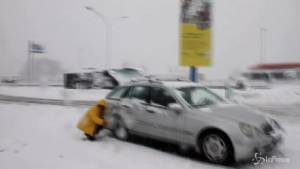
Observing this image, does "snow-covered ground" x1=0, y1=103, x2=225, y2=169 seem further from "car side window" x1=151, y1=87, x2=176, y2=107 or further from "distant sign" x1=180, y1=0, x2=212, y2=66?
"distant sign" x1=180, y1=0, x2=212, y2=66

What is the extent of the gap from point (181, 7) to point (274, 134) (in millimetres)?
5355

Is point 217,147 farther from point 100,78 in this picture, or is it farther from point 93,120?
point 100,78

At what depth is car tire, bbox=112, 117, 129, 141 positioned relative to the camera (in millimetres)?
7477

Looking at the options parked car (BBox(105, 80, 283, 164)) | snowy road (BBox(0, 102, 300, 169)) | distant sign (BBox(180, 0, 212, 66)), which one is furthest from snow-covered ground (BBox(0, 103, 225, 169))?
distant sign (BBox(180, 0, 212, 66))

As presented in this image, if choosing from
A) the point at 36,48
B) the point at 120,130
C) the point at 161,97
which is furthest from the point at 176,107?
the point at 36,48

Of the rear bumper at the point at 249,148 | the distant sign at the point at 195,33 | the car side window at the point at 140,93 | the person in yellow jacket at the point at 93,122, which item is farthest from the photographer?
the distant sign at the point at 195,33

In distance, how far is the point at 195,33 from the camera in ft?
33.3

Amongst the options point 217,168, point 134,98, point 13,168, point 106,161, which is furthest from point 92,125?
point 217,168

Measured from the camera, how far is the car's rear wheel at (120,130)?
748cm

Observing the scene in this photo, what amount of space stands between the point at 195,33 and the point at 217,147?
512cm

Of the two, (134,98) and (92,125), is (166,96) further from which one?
(92,125)

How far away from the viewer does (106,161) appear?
5.78 metres

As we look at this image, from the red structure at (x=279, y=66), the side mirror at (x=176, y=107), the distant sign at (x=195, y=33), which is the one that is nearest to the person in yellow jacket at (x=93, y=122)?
the side mirror at (x=176, y=107)

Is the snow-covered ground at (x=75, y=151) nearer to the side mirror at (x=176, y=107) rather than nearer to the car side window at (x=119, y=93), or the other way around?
the side mirror at (x=176, y=107)
